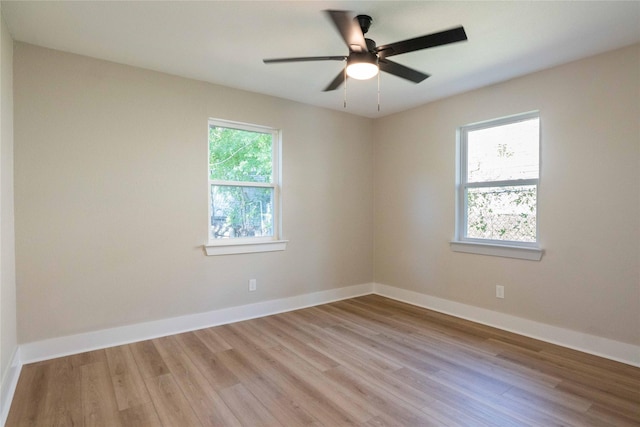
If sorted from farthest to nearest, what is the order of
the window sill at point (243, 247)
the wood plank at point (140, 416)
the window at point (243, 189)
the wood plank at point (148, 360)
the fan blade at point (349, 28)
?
the window at point (243, 189), the window sill at point (243, 247), the wood plank at point (148, 360), the wood plank at point (140, 416), the fan blade at point (349, 28)

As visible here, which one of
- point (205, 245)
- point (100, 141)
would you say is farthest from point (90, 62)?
point (205, 245)

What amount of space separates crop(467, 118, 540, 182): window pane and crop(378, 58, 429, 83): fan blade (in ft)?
4.90

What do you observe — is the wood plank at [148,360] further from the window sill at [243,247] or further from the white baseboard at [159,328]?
the window sill at [243,247]

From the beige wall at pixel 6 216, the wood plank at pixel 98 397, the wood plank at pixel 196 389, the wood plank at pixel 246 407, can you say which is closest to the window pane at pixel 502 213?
the wood plank at pixel 246 407

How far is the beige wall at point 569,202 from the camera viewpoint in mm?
2688

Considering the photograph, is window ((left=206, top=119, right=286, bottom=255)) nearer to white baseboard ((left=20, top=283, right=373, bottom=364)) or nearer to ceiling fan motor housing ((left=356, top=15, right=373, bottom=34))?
white baseboard ((left=20, top=283, right=373, bottom=364))

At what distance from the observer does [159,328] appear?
321cm

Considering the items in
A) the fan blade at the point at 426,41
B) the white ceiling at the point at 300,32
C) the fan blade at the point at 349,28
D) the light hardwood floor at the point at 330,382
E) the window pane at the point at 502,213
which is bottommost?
the light hardwood floor at the point at 330,382

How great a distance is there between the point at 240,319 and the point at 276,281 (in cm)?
58

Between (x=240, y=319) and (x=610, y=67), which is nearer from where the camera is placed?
(x=610, y=67)

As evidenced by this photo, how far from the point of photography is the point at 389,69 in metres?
2.41

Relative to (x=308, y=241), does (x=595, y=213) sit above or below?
above

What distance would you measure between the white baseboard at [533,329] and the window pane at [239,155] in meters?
2.40

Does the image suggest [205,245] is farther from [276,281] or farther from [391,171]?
[391,171]
